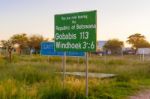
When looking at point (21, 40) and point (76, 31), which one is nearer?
point (76, 31)

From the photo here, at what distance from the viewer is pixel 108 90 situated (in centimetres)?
1344

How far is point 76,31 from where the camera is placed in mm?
11641

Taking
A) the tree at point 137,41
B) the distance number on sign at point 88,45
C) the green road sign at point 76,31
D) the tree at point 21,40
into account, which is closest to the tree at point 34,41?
the tree at point 21,40

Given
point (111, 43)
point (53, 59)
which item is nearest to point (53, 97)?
point (53, 59)

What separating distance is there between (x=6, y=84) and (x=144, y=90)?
5494mm

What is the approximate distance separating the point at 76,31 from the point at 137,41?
9848cm

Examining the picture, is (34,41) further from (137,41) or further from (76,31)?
(76,31)

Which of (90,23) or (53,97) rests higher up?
(90,23)

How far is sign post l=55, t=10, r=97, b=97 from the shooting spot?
1119cm

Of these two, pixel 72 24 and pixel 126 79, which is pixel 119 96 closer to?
pixel 72 24

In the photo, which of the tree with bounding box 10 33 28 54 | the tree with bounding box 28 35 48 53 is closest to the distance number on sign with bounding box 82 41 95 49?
the tree with bounding box 10 33 28 54

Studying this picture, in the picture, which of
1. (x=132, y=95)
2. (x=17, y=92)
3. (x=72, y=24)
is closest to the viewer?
(x=17, y=92)

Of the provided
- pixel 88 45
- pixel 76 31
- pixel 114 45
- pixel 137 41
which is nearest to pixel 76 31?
pixel 76 31

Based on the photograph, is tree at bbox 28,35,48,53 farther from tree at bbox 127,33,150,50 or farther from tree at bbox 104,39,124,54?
tree at bbox 127,33,150,50
